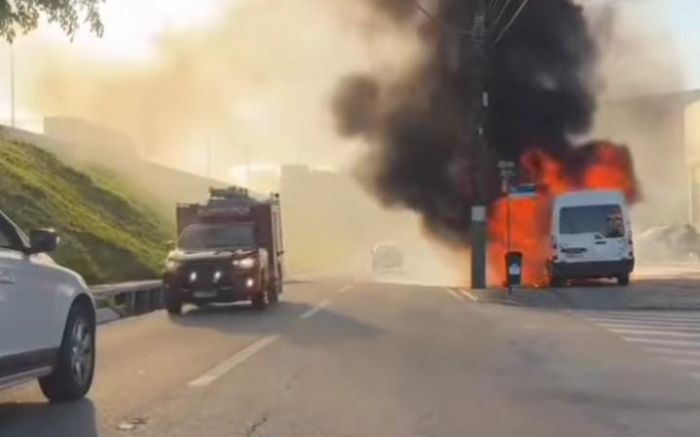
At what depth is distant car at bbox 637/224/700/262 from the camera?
195 ft

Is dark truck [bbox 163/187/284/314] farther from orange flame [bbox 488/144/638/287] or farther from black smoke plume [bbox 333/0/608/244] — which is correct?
black smoke plume [bbox 333/0/608/244]

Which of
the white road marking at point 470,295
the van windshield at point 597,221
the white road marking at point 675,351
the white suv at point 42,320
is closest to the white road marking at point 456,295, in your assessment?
the white road marking at point 470,295

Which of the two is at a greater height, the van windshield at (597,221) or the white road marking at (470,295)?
the van windshield at (597,221)

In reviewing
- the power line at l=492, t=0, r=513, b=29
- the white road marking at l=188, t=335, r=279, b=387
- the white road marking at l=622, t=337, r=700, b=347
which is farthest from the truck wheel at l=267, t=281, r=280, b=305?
the power line at l=492, t=0, r=513, b=29

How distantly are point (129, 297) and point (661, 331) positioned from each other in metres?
12.2

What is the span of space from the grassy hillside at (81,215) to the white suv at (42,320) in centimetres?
1924

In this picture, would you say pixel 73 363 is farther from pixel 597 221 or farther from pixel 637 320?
pixel 597 221

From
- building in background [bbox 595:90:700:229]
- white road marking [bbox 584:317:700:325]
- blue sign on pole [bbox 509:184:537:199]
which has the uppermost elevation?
building in background [bbox 595:90:700:229]

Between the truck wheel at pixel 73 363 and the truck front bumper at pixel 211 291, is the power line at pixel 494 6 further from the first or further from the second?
the truck wheel at pixel 73 363

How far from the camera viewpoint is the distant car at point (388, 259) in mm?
53938

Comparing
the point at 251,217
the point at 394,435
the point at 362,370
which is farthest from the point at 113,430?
the point at 251,217

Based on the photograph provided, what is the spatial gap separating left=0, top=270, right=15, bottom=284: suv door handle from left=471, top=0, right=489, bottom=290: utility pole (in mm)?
22401

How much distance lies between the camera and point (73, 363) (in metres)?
9.98

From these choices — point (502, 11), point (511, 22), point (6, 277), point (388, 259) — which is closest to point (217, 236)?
point (6, 277)
